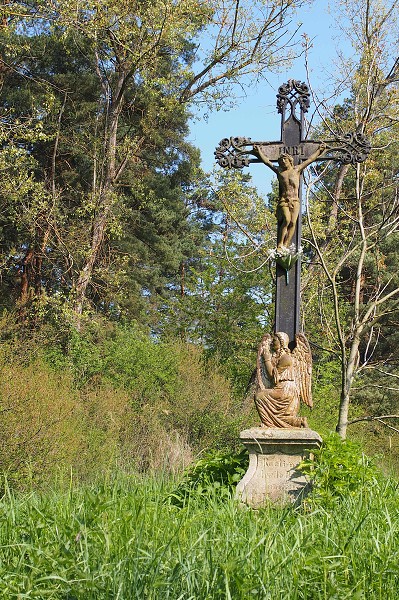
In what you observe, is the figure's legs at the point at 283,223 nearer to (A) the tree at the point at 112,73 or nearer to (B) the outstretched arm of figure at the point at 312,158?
(B) the outstretched arm of figure at the point at 312,158

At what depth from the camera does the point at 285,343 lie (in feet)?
24.0

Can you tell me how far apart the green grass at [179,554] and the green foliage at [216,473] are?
1.89 m

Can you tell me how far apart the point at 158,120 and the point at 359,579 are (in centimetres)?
2177

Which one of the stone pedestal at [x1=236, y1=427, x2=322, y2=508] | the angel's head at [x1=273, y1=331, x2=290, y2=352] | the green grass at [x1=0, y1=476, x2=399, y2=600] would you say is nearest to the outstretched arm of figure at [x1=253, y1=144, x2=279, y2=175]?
the angel's head at [x1=273, y1=331, x2=290, y2=352]

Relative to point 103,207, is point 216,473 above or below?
below

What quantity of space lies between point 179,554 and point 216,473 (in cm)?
364

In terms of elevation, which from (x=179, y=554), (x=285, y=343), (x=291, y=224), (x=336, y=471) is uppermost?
(x=291, y=224)

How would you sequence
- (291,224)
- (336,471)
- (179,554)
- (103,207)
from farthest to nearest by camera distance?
(103,207) < (291,224) < (336,471) < (179,554)

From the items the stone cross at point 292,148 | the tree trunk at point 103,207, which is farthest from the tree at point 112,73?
the stone cross at point 292,148

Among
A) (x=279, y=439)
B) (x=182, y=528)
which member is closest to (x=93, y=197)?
(x=279, y=439)

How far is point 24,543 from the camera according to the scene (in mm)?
3965

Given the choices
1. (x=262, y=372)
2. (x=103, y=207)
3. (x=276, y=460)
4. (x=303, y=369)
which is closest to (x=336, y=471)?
A: (x=276, y=460)

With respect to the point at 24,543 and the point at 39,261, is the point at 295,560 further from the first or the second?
the point at 39,261

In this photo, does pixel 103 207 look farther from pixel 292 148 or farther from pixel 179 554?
pixel 179 554
